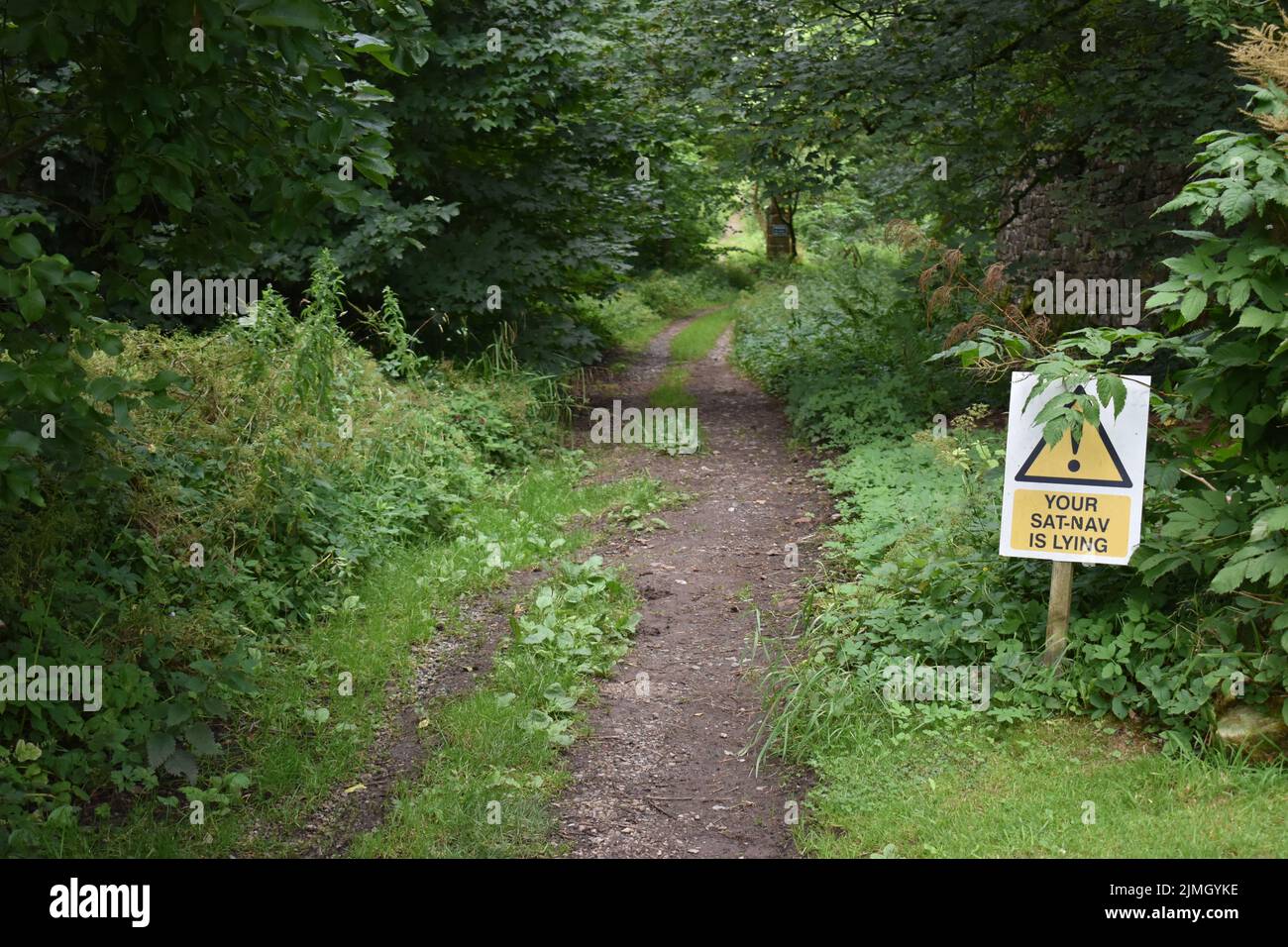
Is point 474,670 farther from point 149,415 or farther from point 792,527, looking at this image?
point 792,527

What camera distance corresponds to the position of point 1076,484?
16.8ft

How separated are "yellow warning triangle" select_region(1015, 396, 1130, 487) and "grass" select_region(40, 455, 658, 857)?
12.3 ft

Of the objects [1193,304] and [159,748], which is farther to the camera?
[159,748]

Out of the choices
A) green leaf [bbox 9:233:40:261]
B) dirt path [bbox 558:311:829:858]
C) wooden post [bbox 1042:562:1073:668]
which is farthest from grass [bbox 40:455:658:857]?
wooden post [bbox 1042:562:1073:668]

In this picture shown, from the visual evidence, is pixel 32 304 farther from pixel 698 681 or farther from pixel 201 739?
pixel 698 681

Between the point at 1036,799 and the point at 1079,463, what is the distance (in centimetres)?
164

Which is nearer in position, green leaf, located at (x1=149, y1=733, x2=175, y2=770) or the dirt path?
the dirt path

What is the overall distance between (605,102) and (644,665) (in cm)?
929

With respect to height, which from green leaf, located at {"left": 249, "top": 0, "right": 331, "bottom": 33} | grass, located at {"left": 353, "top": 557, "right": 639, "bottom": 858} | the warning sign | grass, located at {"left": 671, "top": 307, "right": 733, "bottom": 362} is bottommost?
grass, located at {"left": 353, "top": 557, "right": 639, "bottom": 858}

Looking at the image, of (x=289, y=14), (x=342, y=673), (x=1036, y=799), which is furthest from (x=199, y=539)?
(x=1036, y=799)

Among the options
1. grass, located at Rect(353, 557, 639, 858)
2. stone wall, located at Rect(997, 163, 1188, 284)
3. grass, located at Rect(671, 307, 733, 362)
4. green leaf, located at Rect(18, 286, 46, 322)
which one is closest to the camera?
green leaf, located at Rect(18, 286, 46, 322)

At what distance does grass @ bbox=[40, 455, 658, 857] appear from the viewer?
15.3 ft

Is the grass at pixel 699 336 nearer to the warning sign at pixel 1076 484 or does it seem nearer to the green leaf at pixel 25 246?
the warning sign at pixel 1076 484

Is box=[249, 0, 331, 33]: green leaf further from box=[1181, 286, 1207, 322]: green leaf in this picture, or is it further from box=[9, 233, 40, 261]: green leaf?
box=[1181, 286, 1207, 322]: green leaf
